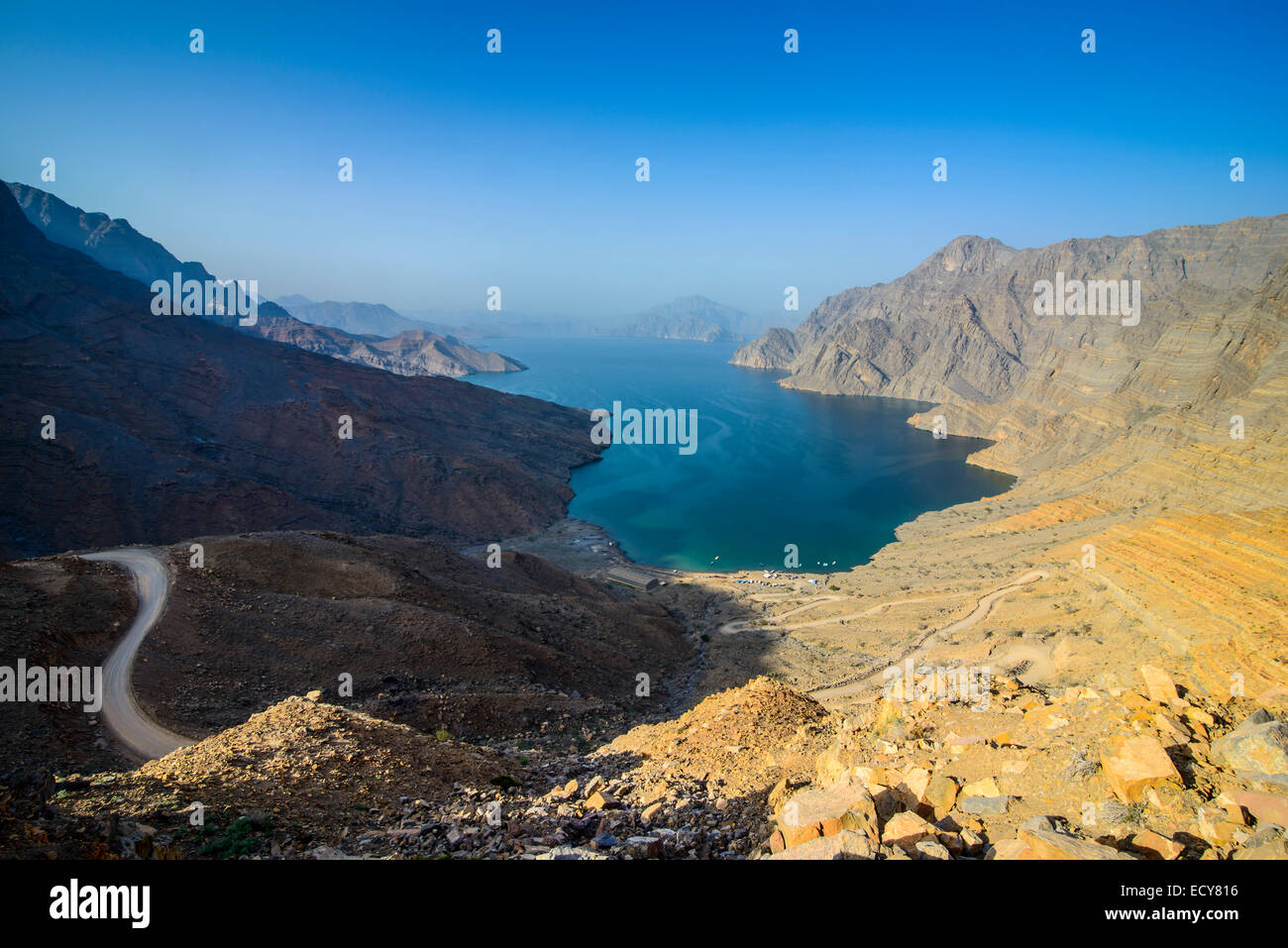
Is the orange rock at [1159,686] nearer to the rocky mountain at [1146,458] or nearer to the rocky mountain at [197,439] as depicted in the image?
the rocky mountain at [1146,458]

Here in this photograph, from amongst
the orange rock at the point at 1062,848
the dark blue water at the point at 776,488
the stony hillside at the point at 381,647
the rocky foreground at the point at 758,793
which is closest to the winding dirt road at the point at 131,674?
the stony hillside at the point at 381,647

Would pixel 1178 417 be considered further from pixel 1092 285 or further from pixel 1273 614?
pixel 1092 285

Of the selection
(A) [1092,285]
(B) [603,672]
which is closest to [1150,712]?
(B) [603,672]

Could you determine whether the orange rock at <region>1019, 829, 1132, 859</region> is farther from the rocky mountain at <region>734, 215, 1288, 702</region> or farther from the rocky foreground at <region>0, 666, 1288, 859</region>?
the rocky mountain at <region>734, 215, 1288, 702</region>

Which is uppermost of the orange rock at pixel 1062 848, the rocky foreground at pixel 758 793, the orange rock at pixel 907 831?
the orange rock at pixel 1062 848

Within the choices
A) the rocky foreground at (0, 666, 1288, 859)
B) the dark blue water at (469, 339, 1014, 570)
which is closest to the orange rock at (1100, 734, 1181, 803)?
the rocky foreground at (0, 666, 1288, 859)
